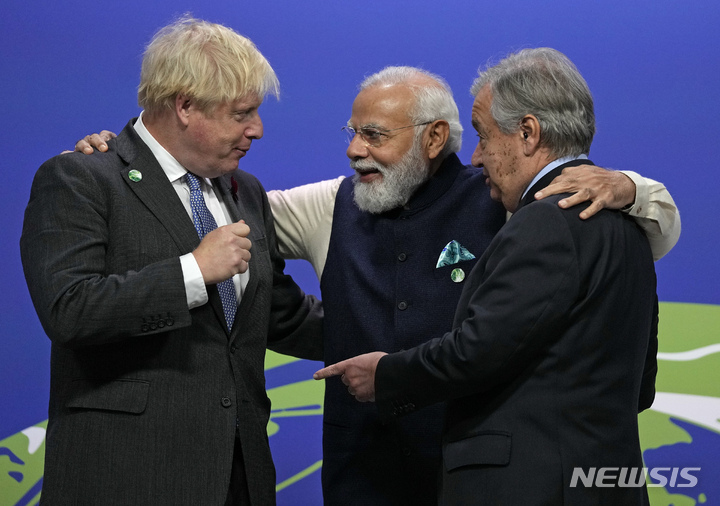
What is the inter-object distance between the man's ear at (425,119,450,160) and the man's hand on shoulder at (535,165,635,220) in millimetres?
765

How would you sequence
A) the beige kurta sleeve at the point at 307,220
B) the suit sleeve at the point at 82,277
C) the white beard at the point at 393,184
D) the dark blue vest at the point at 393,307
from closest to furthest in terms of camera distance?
the suit sleeve at the point at 82,277 → the dark blue vest at the point at 393,307 → the white beard at the point at 393,184 → the beige kurta sleeve at the point at 307,220

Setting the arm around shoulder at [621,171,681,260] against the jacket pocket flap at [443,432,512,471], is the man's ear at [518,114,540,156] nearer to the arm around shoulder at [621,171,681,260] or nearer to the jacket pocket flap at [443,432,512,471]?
the arm around shoulder at [621,171,681,260]

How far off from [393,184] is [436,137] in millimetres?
223

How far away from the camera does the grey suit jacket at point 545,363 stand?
1.67m

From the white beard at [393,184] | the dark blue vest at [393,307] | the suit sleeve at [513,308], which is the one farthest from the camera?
the white beard at [393,184]

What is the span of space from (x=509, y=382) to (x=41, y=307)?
1074mm

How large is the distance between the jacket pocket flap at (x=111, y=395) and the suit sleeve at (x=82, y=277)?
5.5 inches

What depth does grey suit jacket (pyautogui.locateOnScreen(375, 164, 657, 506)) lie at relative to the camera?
1.67 metres

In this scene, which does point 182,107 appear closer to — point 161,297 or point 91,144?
point 91,144

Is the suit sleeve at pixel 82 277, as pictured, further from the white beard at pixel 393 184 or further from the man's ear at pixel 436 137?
the man's ear at pixel 436 137

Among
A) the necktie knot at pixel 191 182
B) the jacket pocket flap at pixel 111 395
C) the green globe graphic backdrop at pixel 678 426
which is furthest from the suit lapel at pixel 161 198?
the green globe graphic backdrop at pixel 678 426

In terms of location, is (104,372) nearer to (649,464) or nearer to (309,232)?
(309,232)

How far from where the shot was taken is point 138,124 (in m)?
2.21

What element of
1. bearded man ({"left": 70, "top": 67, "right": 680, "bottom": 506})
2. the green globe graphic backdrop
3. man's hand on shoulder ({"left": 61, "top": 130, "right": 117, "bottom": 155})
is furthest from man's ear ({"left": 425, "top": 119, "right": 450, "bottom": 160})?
the green globe graphic backdrop
